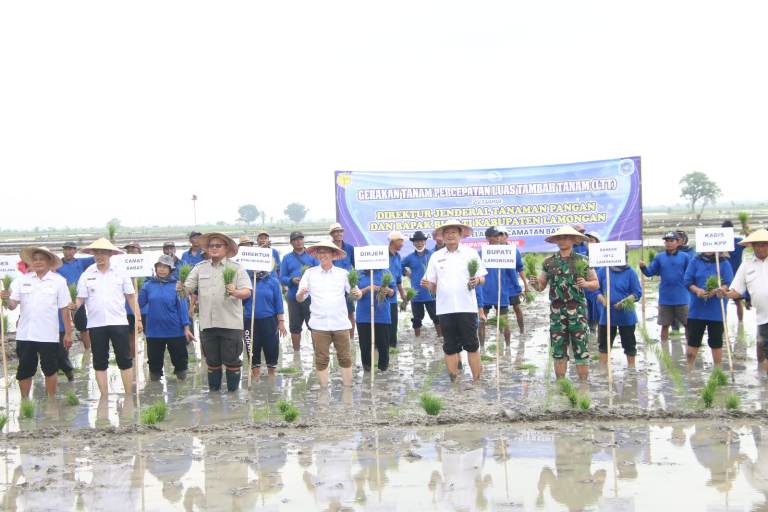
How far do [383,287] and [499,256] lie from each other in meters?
1.43

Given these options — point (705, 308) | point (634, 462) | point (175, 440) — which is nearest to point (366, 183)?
point (705, 308)

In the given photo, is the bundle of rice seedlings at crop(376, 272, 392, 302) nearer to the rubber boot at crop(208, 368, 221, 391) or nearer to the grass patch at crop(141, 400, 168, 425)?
the rubber boot at crop(208, 368, 221, 391)

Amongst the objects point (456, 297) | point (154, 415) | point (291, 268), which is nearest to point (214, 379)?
point (154, 415)

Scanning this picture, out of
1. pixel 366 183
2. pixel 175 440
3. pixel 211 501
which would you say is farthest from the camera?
pixel 366 183

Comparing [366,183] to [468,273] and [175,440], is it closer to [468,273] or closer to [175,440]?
[468,273]

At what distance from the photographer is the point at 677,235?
10.9 m

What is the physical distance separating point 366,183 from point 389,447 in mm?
10158

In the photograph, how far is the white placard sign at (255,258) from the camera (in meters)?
9.84

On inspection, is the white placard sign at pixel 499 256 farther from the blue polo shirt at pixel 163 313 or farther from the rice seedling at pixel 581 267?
the blue polo shirt at pixel 163 313

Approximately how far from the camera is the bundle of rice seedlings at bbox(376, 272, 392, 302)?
10.0 metres

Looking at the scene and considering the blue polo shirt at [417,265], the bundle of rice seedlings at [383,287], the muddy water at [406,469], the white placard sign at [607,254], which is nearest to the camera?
the muddy water at [406,469]

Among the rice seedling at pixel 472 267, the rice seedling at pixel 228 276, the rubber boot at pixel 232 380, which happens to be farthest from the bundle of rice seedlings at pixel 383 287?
the rubber boot at pixel 232 380

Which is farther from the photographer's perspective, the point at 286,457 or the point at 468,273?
the point at 468,273

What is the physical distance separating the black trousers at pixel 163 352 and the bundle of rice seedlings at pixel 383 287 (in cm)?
243
